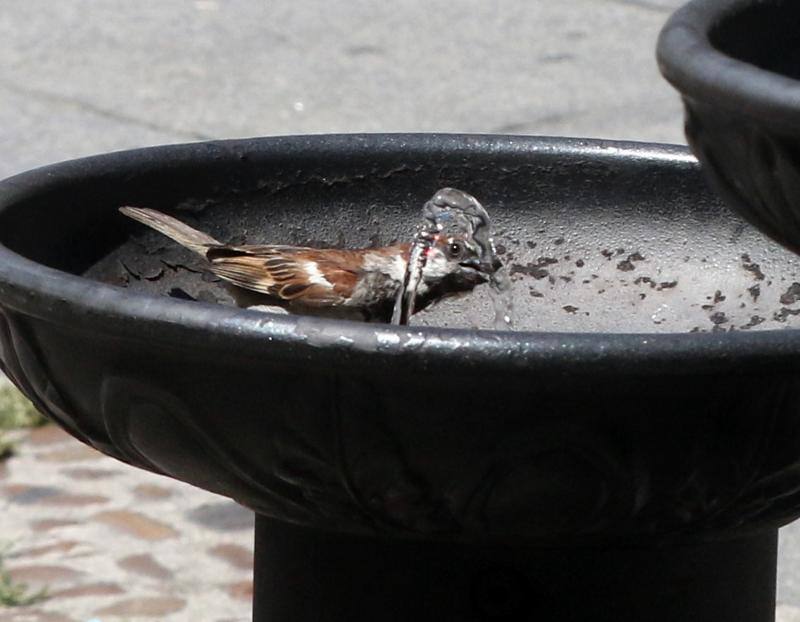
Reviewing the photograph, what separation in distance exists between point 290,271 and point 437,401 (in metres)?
1.54

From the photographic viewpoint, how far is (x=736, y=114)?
1.67m

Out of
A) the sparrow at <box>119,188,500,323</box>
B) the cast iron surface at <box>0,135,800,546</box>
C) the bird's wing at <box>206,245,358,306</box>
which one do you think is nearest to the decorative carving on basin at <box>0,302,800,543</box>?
the cast iron surface at <box>0,135,800,546</box>

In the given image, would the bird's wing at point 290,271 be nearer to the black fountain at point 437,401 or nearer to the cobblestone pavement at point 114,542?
the black fountain at point 437,401

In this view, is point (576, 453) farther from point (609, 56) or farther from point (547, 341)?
point (609, 56)

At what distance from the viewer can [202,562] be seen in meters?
4.56

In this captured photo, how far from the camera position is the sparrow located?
2959 millimetres

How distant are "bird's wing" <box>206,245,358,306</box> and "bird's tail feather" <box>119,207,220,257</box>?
0.03 metres

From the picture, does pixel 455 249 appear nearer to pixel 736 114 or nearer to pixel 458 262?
pixel 458 262

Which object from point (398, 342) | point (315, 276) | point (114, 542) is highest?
point (398, 342)

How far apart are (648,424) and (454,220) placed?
1.09 meters

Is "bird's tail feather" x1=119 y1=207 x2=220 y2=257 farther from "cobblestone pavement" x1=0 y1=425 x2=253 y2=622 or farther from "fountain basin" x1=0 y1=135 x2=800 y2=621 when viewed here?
"cobblestone pavement" x1=0 y1=425 x2=253 y2=622

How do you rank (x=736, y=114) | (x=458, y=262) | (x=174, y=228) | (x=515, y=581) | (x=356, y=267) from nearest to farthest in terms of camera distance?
(x=736, y=114)
(x=515, y=581)
(x=174, y=228)
(x=458, y=262)
(x=356, y=267)

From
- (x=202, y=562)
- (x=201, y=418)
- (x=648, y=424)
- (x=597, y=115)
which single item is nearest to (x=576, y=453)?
(x=648, y=424)


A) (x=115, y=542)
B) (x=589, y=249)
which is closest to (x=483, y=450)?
(x=589, y=249)
